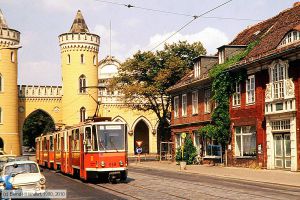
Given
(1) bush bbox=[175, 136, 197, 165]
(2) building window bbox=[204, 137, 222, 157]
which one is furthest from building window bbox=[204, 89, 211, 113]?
(1) bush bbox=[175, 136, 197, 165]

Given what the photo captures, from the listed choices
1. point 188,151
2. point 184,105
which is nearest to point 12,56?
point 184,105

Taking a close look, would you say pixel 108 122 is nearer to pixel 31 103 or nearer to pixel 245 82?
pixel 245 82

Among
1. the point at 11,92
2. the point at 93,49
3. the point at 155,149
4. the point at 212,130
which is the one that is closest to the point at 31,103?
the point at 11,92

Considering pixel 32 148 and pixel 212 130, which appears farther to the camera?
pixel 32 148

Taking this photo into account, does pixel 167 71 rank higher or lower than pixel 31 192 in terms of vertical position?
higher

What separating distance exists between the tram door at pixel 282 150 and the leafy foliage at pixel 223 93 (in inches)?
216

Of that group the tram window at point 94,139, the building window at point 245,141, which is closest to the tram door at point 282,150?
the building window at point 245,141

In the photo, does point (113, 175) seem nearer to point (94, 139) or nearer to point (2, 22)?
point (94, 139)

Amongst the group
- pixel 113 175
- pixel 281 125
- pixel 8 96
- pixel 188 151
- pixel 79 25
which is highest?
pixel 79 25

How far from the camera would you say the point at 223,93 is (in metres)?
35.3

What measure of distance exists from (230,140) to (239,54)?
595 cm

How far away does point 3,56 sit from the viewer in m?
70.4

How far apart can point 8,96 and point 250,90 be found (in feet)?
149

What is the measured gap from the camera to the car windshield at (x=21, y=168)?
16.1 metres
